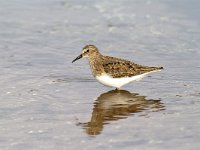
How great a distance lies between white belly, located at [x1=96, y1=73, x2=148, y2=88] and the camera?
14104 mm

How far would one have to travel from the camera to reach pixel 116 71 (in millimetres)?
14398

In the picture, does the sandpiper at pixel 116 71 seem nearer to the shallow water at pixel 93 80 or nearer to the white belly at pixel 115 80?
the white belly at pixel 115 80

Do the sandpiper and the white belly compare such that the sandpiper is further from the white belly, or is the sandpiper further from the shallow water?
the shallow water

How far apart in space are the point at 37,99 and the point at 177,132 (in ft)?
10.9

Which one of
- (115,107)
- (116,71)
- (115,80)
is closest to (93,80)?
(116,71)

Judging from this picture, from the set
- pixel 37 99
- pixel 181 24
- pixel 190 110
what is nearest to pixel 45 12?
pixel 181 24

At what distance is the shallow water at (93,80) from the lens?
1102cm

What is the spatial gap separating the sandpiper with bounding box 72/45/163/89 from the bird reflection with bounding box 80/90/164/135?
0.26m

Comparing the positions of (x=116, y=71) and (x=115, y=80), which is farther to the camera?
(x=116, y=71)

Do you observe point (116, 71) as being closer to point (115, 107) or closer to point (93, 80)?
point (93, 80)

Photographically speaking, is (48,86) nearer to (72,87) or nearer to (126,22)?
(72,87)

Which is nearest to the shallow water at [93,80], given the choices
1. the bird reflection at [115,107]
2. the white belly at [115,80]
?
the bird reflection at [115,107]

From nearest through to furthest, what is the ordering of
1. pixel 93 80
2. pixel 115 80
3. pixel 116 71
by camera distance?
pixel 115 80 → pixel 116 71 → pixel 93 80

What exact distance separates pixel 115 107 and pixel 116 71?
1605 mm
